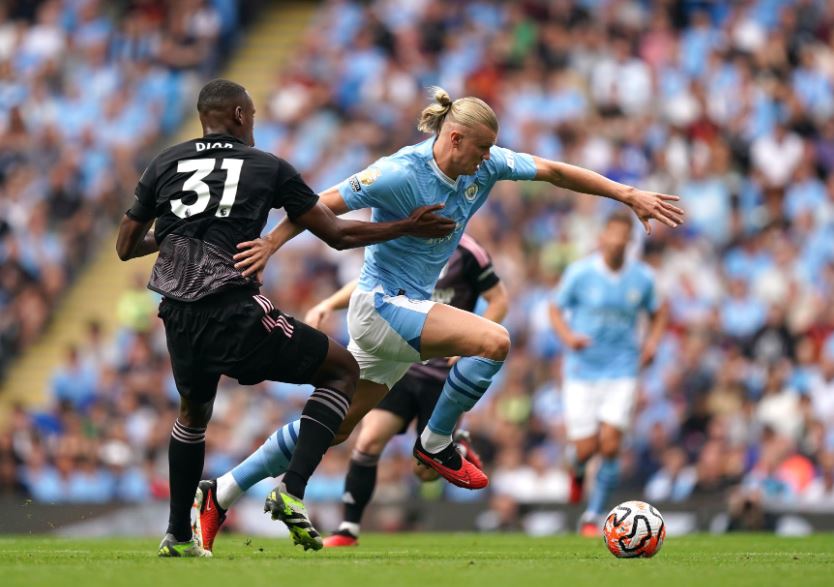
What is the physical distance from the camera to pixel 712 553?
1008cm

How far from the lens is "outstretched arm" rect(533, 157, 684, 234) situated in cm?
921

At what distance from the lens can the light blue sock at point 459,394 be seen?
9555mm

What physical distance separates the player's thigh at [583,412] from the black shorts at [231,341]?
5829mm

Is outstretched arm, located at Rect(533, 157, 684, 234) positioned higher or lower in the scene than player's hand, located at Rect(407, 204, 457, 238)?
higher

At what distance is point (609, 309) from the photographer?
1376 cm

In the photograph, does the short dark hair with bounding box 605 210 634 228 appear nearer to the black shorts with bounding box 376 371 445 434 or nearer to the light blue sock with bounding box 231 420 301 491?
the black shorts with bounding box 376 371 445 434

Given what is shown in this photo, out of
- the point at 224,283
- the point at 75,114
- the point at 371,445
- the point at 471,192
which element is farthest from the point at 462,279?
the point at 75,114

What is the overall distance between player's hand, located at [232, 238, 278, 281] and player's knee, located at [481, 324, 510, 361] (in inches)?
63.4

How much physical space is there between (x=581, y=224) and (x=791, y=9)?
442cm

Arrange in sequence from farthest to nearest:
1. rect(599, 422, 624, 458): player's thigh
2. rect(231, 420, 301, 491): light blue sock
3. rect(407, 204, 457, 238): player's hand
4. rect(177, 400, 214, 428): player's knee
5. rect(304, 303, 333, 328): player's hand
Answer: rect(599, 422, 624, 458): player's thigh → rect(304, 303, 333, 328): player's hand → rect(231, 420, 301, 491): light blue sock → rect(407, 204, 457, 238): player's hand → rect(177, 400, 214, 428): player's knee

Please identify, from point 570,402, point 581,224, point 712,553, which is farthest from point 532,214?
point 712,553

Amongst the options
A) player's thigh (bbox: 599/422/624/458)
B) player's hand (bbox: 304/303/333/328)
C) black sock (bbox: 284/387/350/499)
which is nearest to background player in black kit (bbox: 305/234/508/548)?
player's hand (bbox: 304/303/333/328)

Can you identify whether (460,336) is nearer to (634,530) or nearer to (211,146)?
(634,530)

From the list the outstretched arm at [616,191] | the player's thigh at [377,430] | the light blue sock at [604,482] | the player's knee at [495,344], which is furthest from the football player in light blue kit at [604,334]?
the player's knee at [495,344]
